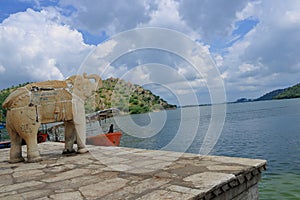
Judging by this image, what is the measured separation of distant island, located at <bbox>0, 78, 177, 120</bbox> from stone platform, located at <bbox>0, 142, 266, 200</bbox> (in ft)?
5.63

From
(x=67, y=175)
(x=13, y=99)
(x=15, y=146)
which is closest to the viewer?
(x=67, y=175)

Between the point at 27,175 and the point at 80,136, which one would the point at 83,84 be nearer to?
the point at 80,136

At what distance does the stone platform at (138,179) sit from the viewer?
303 centimetres

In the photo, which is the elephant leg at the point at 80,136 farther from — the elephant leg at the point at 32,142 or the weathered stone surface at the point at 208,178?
the weathered stone surface at the point at 208,178

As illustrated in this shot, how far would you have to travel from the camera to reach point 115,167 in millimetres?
4492

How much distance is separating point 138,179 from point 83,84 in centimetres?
342

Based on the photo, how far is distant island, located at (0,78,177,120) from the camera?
6.17 m

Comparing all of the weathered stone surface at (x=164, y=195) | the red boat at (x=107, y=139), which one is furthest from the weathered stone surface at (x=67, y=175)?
the red boat at (x=107, y=139)

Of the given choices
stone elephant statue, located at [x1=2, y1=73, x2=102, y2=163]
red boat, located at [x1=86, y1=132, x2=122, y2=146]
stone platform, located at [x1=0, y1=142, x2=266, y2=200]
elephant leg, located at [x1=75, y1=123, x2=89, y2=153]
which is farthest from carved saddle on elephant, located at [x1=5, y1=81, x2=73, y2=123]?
red boat, located at [x1=86, y1=132, x2=122, y2=146]

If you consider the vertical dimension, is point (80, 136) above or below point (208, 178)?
above

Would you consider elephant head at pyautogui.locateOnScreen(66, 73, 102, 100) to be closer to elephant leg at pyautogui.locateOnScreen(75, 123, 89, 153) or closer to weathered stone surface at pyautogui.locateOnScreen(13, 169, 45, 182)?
elephant leg at pyautogui.locateOnScreen(75, 123, 89, 153)

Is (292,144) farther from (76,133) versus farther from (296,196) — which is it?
(76,133)

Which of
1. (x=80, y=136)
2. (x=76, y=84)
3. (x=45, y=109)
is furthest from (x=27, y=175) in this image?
(x=76, y=84)

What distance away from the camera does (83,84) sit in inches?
249
